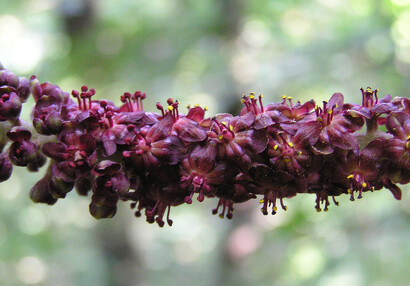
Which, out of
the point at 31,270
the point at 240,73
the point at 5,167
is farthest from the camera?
the point at 31,270

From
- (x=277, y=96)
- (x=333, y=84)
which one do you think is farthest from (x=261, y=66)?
(x=333, y=84)

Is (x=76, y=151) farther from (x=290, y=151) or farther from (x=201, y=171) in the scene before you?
(x=290, y=151)

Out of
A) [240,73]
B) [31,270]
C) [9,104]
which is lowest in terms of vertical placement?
[31,270]

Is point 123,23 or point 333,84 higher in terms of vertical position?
point 123,23

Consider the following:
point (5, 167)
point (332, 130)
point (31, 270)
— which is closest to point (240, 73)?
point (332, 130)

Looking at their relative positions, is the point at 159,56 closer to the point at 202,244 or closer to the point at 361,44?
the point at 361,44

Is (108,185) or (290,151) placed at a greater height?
(290,151)

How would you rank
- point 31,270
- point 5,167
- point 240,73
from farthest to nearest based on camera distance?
point 31,270 → point 240,73 → point 5,167

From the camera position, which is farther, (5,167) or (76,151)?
(5,167)

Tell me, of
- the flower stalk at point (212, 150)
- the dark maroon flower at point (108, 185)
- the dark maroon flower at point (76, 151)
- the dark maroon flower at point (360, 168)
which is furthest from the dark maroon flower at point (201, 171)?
the dark maroon flower at point (360, 168)
